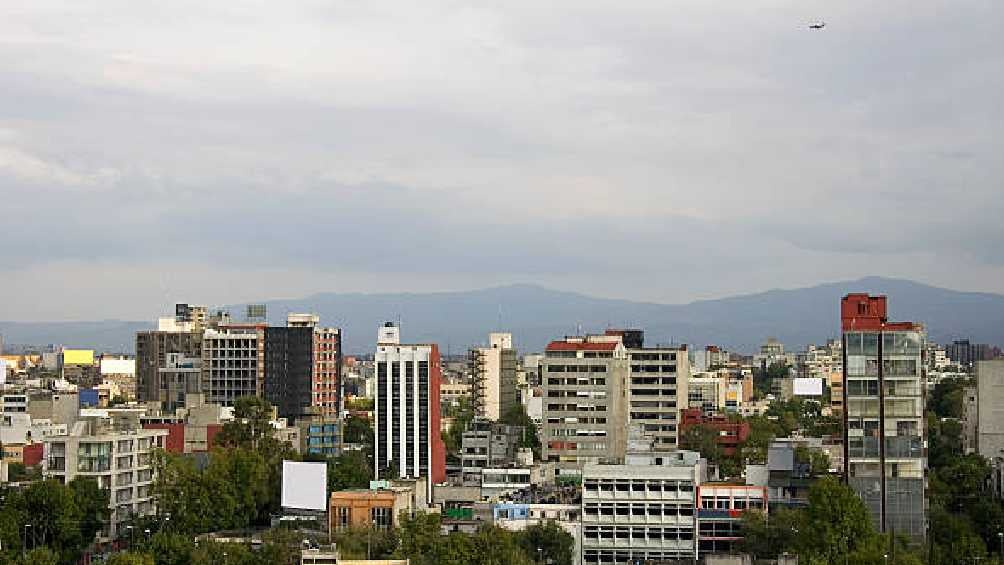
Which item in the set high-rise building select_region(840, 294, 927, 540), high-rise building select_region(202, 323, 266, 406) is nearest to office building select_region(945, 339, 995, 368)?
high-rise building select_region(202, 323, 266, 406)

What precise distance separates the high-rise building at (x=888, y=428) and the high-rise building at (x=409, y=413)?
30.0 meters

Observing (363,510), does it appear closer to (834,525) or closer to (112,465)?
(112,465)

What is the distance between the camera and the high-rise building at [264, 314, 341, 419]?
111750mm

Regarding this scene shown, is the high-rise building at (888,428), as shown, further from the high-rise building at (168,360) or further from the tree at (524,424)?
the high-rise building at (168,360)

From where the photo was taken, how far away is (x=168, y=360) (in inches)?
4670

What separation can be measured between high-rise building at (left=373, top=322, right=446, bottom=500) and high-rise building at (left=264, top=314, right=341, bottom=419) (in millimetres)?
28929

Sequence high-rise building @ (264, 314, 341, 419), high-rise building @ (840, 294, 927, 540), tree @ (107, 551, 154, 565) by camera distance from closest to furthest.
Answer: tree @ (107, 551, 154, 565), high-rise building @ (840, 294, 927, 540), high-rise building @ (264, 314, 341, 419)

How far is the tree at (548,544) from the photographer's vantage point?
182ft

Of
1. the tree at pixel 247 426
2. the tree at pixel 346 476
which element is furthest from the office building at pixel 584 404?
the tree at pixel 247 426

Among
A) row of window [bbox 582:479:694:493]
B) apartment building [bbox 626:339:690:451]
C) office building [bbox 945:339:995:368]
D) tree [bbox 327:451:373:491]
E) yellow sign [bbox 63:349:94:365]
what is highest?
office building [bbox 945:339:995:368]

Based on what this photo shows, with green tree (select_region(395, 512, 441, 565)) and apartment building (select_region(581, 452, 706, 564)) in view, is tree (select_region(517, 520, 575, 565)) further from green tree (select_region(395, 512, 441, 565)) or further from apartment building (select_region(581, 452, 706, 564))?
green tree (select_region(395, 512, 441, 565))

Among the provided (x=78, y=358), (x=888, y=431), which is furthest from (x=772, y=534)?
(x=78, y=358)

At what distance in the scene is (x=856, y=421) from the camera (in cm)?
5481

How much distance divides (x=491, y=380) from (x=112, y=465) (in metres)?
63.0
